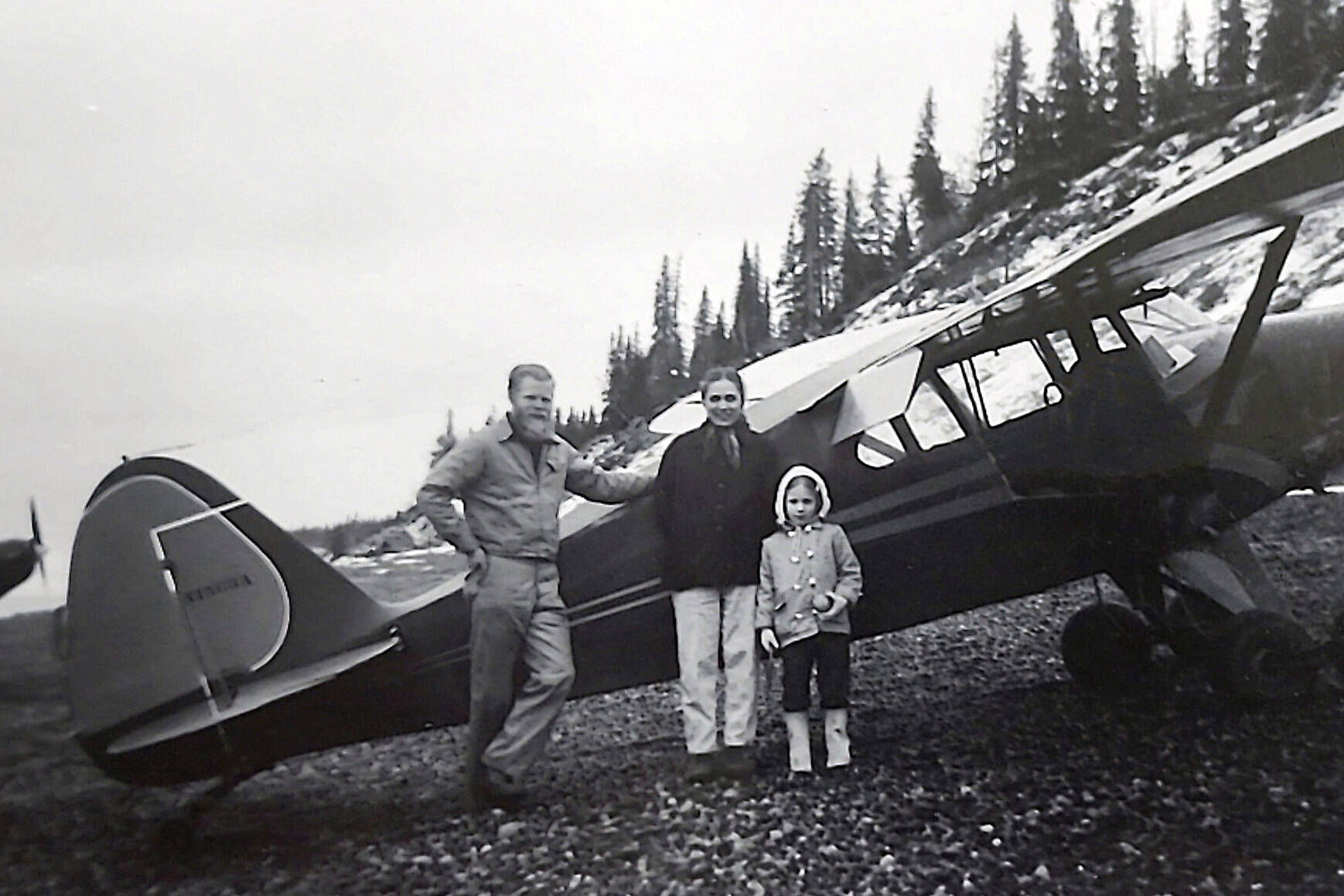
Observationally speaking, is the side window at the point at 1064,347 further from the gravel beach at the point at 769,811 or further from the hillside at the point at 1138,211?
the gravel beach at the point at 769,811

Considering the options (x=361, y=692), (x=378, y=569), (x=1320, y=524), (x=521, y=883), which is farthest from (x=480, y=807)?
(x=1320, y=524)

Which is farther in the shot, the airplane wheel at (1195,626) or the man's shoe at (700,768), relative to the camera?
the airplane wheel at (1195,626)

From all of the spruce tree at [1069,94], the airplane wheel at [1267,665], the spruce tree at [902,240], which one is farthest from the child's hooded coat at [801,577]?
the spruce tree at [1069,94]

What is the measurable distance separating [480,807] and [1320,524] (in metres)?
1.99

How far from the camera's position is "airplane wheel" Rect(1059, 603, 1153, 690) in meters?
2.25

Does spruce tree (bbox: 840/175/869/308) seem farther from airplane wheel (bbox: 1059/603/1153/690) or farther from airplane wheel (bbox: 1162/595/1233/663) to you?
airplane wheel (bbox: 1162/595/1233/663)

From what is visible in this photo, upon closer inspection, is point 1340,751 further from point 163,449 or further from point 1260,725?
point 163,449

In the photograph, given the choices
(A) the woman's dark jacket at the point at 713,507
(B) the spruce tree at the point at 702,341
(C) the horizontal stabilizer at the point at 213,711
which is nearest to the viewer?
(C) the horizontal stabilizer at the point at 213,711

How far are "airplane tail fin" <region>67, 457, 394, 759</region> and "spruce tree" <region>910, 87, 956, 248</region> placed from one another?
1466mm

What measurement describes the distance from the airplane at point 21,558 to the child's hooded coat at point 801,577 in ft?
4.99

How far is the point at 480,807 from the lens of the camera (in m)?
2.05

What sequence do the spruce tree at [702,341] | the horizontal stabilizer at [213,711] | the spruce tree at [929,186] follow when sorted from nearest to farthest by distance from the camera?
1. the horizontal stabilizer at [213,711]
2. the spruce tree at [702,341]
3. the spruce tree at [929,186]

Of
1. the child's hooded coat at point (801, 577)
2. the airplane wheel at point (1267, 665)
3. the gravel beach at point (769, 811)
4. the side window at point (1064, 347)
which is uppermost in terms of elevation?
the side window at point (1064, 347)

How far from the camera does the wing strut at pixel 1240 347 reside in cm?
229
